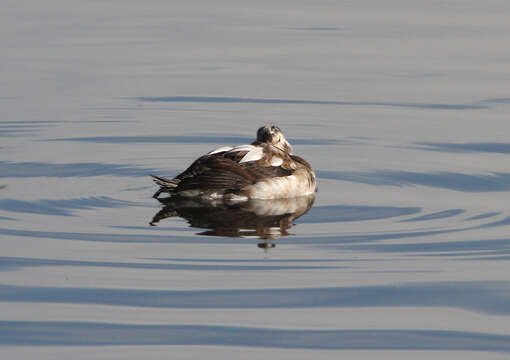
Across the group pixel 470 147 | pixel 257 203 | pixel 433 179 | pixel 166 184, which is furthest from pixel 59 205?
pixel 470 147

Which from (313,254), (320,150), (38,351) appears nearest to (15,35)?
(320,150)

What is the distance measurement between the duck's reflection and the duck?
0.10m

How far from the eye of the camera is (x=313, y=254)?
10602 mm

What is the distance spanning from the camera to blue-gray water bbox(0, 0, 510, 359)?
856 centimetres

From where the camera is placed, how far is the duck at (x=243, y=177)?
13180 mm

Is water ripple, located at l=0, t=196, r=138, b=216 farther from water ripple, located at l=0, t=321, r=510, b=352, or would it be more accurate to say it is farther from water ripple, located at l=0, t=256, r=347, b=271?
water ripple, located at l=0, t=321, r=510, b=352

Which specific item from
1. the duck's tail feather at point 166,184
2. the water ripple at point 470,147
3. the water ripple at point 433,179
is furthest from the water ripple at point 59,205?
the water ripple at point 470,147

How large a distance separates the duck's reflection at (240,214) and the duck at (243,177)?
0.32ft

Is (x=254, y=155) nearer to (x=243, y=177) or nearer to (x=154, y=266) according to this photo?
(x=243, y=177)

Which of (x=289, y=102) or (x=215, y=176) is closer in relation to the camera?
(x=215, y=176)

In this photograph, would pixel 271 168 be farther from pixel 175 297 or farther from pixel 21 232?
pixel 175 297

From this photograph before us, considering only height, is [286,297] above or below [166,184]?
below

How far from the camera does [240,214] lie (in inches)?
501

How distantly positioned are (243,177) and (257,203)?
13.0 inches
